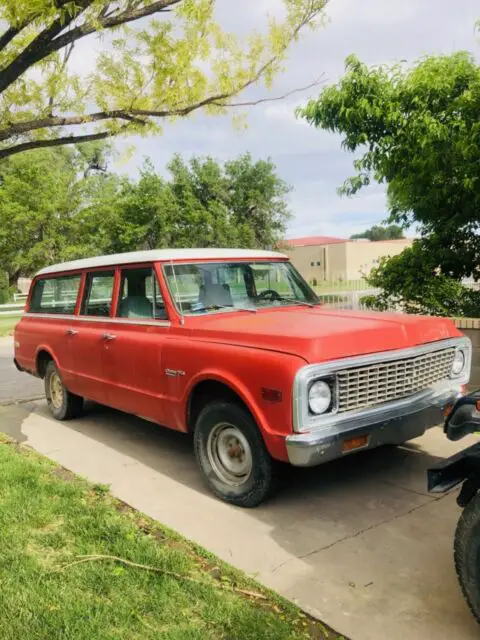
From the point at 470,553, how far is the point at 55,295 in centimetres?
562

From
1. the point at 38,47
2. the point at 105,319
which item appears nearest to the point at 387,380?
the point at 105,319

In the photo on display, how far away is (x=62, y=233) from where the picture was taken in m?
28.8

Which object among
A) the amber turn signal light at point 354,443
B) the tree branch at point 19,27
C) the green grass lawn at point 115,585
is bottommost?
the green grass lawn at point 115,585

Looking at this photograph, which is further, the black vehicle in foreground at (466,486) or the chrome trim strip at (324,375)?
the chrome trim strip at (324,375)

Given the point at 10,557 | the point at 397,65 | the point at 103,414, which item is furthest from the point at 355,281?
the point at 10,557

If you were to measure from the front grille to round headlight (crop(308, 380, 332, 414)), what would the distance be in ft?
0.31

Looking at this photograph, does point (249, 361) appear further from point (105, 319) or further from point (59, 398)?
point (59, 398)

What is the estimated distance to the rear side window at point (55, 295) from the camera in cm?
650

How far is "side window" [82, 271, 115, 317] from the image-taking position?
577 centimetres

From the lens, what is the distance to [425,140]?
7.38m

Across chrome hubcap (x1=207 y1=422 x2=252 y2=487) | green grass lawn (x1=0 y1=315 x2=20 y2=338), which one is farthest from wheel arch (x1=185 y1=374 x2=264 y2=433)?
green grass lawn (x1=0 y1=315 x2=20 y2=338)

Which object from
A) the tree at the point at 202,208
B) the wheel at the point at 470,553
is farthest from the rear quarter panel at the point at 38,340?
the tree at the point at 202,208

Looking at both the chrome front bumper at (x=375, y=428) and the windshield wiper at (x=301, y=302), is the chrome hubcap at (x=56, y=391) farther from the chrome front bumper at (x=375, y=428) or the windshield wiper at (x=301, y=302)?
the chrome front bumper at (x=375, y=428)

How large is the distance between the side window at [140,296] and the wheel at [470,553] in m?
2.98
